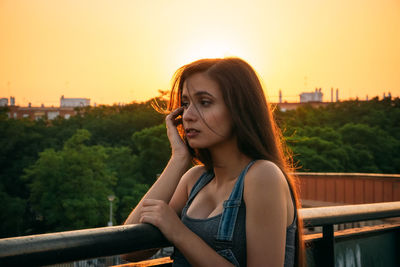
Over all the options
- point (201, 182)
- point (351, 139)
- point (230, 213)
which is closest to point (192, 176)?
point (201, 182)

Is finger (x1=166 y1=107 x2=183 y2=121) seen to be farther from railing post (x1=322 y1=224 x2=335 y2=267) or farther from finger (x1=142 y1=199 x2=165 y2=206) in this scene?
railing post (x1=322 y1=224 x2=335 y2=267)

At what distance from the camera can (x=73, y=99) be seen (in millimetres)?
133750

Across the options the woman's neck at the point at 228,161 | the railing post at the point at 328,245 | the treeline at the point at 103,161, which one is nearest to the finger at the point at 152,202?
the woman's neck at the point at 228,161

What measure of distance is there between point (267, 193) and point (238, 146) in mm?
345

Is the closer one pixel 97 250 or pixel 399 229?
pixel 97 250

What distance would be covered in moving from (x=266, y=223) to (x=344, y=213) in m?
0.65

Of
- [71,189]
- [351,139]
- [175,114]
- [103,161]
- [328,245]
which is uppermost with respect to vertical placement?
[351,139]

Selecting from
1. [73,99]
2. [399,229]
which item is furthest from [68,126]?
[73,99]

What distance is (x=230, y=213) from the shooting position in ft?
5.17

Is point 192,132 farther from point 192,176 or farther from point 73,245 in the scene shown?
point 73,245

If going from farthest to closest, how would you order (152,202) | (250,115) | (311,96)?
1. (311,96)
2. (250,115)
3. (152,202)

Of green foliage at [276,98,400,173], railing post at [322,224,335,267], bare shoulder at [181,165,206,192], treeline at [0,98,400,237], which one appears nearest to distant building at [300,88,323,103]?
treeline at [0,98,400,237]

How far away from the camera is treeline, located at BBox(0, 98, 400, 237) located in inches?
1378

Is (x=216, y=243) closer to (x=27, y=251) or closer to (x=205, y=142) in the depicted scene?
(x=205, y=142)
